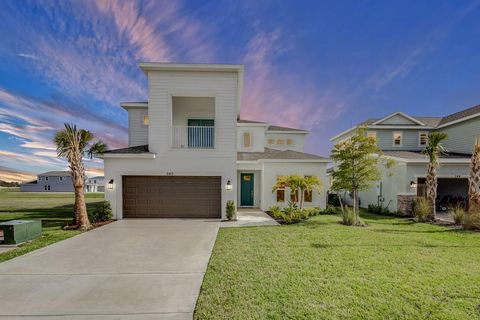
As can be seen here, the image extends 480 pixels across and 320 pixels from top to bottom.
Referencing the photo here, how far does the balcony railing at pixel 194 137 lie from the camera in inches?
460

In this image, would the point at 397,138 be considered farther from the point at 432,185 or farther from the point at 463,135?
the point at 432,185

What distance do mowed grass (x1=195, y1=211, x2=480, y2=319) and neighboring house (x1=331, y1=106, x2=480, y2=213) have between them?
6.10 metres

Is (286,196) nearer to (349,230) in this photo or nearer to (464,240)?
(349,230)

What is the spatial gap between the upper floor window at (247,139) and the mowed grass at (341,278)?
32.4 feet

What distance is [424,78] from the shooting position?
22359 millimetres

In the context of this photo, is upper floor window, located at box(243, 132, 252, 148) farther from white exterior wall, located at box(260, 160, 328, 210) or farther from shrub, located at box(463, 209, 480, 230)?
shrub, located at box(463, 209, 480, 230)

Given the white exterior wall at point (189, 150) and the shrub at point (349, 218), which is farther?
the white exterior wall at point (189, 150)

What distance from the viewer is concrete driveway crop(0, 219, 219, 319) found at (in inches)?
134

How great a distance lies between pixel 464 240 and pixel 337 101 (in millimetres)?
18611

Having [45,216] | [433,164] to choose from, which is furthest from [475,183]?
[45,216]

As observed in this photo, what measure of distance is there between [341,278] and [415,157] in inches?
566

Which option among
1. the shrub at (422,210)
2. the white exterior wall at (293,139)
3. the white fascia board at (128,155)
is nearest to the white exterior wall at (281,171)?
the shrub at (422,210)

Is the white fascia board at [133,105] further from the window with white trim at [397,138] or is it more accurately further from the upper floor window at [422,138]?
the upper floor window at [422,138]

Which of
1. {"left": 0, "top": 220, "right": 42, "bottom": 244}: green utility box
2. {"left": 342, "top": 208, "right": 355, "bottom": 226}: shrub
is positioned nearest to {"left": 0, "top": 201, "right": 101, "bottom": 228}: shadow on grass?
{"left": 0, "top": 220, "right": 42, "bottom": 244}: green utility box
